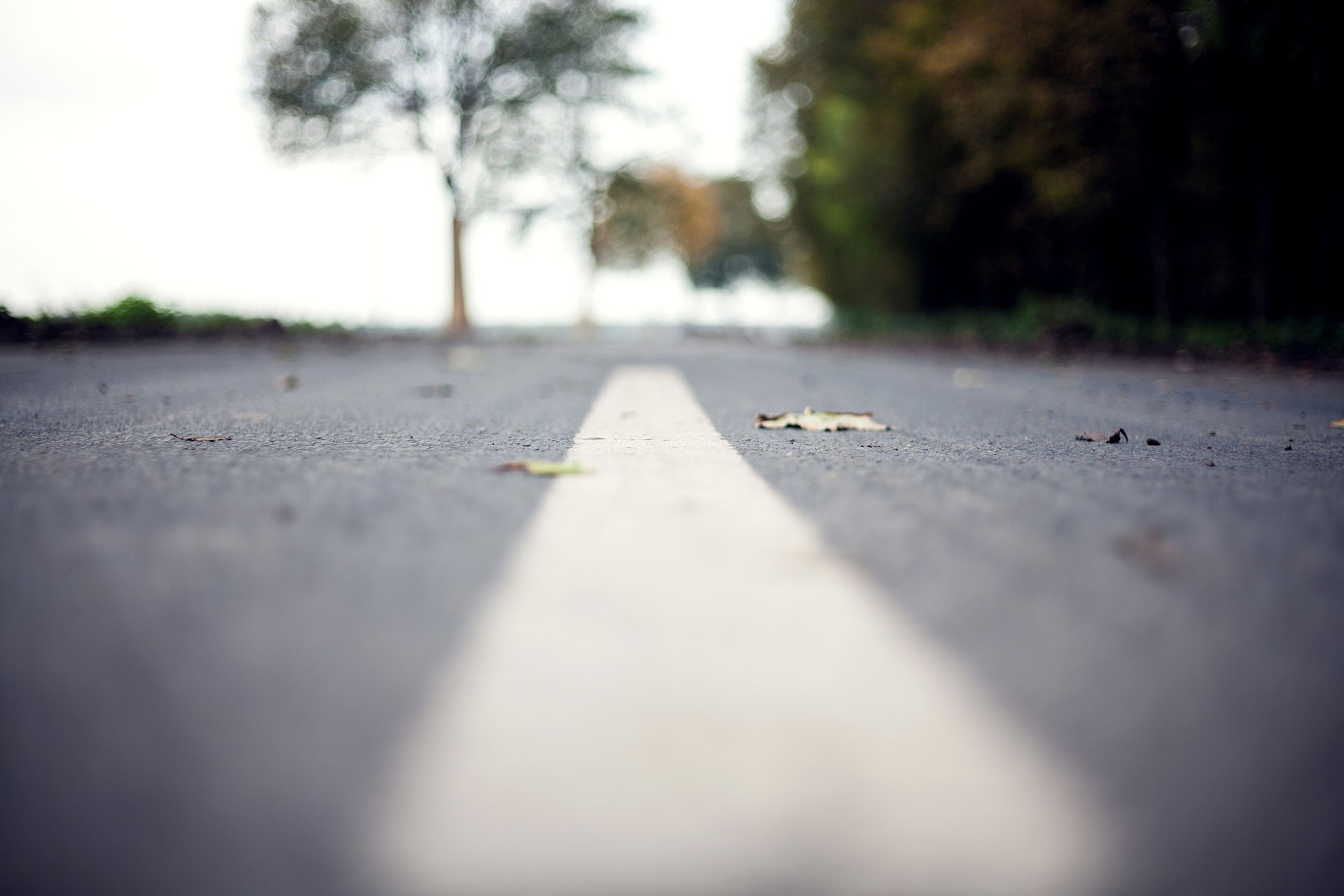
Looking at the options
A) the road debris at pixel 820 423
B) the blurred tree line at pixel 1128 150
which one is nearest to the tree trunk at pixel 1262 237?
the blurred tree line at pixel 1128 150

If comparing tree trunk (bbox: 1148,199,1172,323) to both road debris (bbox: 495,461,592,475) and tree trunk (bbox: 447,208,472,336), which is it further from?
tree trunk (bbox: 447,208,472,336)

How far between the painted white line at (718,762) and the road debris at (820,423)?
6.66 feet

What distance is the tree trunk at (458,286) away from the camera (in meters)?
20.5

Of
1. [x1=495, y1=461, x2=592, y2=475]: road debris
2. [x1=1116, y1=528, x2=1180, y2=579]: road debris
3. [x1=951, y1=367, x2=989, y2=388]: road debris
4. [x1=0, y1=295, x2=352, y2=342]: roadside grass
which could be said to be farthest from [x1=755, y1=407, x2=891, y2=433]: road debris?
[x1=0, y1=295, x2=352, y2=342]: roadside grass

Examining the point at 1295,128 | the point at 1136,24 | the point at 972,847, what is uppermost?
A: the point at 1136,24

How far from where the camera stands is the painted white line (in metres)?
0.75

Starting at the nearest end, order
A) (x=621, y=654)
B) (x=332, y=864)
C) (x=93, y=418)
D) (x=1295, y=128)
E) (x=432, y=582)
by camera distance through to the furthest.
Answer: (x=332, y=864)
(x=621, y=654)
(x=432, y=582)
(x=93, y=418)
(x=1295, y=128)

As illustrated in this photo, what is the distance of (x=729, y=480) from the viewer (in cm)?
212

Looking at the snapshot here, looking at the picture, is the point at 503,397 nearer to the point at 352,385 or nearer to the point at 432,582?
the point at 352,385

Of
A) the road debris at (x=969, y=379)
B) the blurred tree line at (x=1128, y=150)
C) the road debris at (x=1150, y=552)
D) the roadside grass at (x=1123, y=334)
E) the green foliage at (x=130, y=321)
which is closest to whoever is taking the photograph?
the road debris at (x=1150, y=552)

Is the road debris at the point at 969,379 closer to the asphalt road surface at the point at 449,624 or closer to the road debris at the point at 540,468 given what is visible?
the asphalt road surface at the point at 449,624

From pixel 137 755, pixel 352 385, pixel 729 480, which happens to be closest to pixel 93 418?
pixel 352 385

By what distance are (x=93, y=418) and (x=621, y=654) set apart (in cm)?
331

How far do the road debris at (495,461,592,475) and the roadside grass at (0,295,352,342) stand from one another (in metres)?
8.66
